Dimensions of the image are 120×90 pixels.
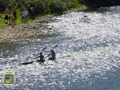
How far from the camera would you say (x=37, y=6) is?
166 ft

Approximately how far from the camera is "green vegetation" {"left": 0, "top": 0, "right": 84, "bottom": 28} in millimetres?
46069

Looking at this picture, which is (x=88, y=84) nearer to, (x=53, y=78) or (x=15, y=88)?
(x=53, y=78)

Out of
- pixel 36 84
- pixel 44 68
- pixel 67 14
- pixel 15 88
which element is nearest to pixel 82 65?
pixel 44 68

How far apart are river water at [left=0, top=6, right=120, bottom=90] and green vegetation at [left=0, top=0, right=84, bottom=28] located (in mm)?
7983

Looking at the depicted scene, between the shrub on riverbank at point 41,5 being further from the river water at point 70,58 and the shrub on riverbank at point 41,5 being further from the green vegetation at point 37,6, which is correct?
the river water at point 70,58

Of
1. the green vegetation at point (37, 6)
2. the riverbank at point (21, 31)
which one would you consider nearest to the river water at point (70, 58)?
the riverbank at point (21, 31)

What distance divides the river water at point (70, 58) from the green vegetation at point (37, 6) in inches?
314

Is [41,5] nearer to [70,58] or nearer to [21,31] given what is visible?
[21,31]

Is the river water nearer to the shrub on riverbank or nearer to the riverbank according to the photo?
the riverbank

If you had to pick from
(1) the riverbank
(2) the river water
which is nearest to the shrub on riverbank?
(1) the riverbank

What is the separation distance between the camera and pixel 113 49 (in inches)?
1218

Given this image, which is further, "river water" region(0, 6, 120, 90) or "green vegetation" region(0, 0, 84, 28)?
"green vegetation" region(0, 0, 84, 28)

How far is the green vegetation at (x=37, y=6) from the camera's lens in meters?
46.1

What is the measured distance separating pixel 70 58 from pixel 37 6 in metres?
25.1
